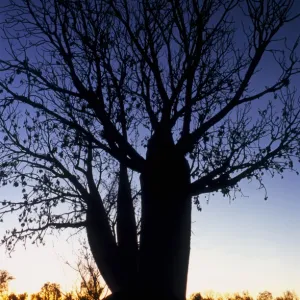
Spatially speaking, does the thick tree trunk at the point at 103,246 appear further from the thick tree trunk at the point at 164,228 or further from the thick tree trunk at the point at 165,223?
the thick tree trunk at the point at 165,223

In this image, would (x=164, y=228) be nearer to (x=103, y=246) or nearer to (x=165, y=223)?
(x=165, y=223)

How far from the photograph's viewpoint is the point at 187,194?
5.91m

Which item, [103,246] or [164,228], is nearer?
[164,228]

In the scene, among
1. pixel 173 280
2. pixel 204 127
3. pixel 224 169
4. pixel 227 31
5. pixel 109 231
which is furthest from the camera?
pixel 109 231

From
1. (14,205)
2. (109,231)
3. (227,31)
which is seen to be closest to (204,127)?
(227,31)

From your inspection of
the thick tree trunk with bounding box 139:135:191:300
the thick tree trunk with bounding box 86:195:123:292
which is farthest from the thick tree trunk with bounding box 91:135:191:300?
the thick tree trunk with bounding box 86:195:123:292

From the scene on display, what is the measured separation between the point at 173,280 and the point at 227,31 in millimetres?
4724

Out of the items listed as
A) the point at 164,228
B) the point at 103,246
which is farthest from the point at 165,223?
the point at 103,246

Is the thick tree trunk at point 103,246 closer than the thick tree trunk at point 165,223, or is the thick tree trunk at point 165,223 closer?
the thick tree trunk at point 165,223

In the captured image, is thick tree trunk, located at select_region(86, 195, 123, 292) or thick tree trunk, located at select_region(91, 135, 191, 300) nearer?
thick tree trunk, located at select_region(91, 135, 191, 300)

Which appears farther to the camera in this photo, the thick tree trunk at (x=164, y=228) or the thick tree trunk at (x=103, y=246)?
the thick tree trunk at (x=103, y=246)

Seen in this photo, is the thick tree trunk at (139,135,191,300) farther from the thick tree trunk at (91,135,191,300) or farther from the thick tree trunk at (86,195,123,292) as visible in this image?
the thick tree trunk at (86,195,123,292)

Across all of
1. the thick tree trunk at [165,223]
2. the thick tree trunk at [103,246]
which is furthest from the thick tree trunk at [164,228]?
the thick tree trunk at [103,246]

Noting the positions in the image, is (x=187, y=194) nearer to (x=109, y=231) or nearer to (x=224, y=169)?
(x=224, y=169)
